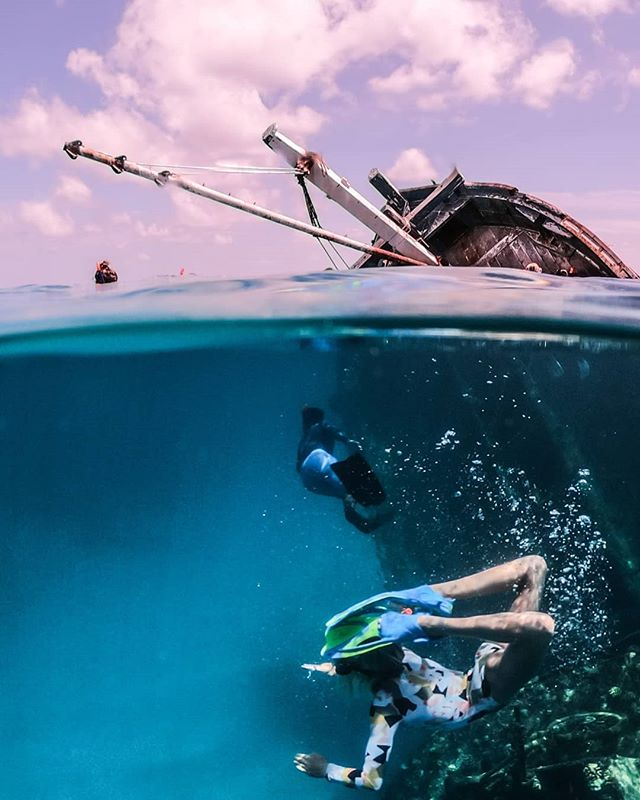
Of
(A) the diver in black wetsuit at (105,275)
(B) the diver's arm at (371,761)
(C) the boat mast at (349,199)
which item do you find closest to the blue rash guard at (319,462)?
(B) the diver's arm at (371,761)

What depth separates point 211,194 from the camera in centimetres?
1502

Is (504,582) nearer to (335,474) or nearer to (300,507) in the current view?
(335,474)

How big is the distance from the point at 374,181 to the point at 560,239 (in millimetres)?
5599

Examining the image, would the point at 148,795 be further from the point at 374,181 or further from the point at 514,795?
the point at 374,181

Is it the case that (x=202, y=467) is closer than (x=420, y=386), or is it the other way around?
(x=420, y=386)

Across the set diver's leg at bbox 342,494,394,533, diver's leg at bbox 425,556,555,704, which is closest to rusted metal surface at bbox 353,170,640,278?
diver's leg at bbox 342,494,394,533

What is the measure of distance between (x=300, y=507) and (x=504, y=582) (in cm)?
522

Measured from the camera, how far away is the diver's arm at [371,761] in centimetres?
546

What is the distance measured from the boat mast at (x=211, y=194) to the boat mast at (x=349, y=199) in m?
0.41

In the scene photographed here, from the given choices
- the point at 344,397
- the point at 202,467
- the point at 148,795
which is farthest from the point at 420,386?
the point at 148,795

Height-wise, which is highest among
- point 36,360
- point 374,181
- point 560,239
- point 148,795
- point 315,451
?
point 374,181

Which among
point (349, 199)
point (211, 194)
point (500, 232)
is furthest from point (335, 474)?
point (500, 232)

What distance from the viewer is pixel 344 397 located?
11.8 meters

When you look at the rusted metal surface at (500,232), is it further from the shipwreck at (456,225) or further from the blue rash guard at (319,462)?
the blue rash guard at (319,462)
